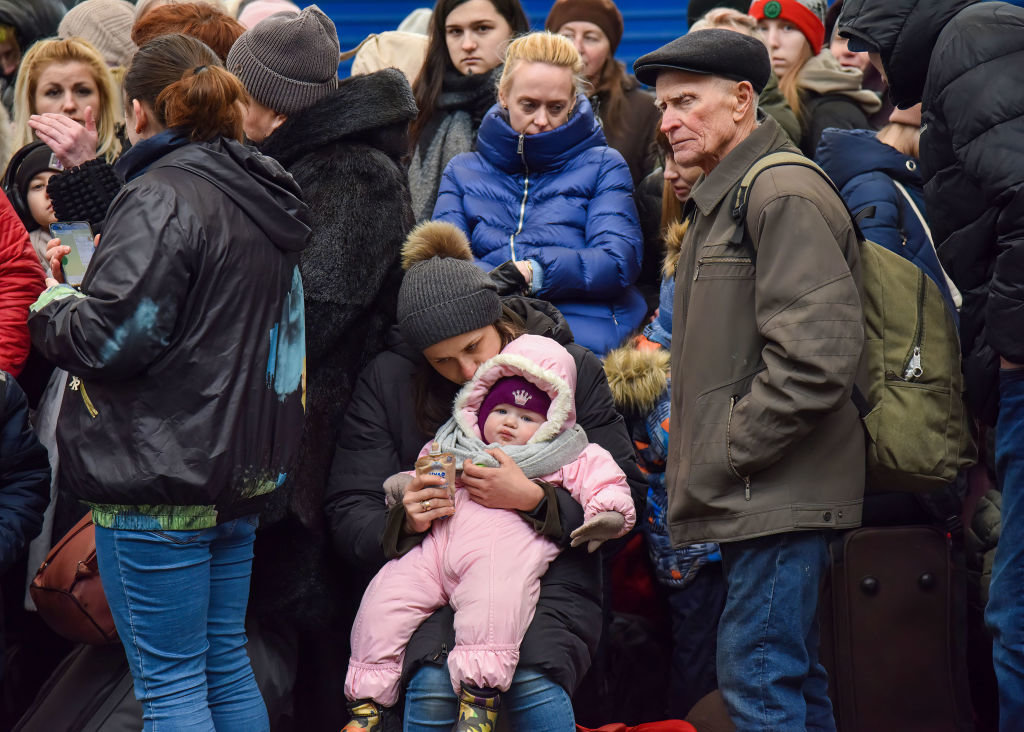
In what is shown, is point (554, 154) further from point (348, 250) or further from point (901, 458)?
point (901, 458)

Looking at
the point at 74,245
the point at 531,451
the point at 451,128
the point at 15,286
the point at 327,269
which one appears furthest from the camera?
the point at 451,128

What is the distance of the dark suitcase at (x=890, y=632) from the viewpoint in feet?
11.2

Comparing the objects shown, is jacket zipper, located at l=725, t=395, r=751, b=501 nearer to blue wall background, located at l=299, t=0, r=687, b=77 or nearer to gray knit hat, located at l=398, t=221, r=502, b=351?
gray knit hat, located at l=398, t=221, r=502, b=351

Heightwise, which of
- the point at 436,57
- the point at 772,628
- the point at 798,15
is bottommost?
the point at 772,628

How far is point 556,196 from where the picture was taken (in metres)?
4.18

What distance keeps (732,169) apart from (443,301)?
921 mm

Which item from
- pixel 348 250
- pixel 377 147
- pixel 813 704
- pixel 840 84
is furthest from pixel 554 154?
pixel 813 704

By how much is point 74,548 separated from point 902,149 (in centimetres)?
295

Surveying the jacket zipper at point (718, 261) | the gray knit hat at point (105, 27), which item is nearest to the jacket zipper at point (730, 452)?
the jacket zipper at point (718, 261)

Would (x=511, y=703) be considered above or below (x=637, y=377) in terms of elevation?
below

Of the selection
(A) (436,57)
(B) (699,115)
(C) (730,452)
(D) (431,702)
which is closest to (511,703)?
(D) (431,702)

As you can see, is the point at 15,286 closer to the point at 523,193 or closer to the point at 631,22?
the point at 523,193

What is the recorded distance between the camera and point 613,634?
12.7 ft

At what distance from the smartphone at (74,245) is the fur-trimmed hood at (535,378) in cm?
110
